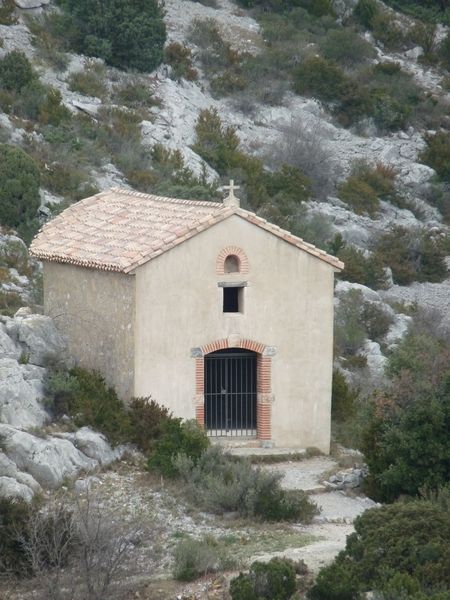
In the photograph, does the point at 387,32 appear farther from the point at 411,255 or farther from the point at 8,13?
the point at 8,13

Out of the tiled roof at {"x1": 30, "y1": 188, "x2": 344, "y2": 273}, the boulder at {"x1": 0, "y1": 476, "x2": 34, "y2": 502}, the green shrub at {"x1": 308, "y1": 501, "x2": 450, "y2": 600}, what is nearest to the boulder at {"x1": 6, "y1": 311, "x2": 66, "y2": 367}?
the tiled roof at {"x1": 30, "y1": 188, "x2": 344, "y2": 273}

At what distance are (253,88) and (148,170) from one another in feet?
37.1

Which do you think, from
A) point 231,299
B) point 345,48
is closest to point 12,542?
point 231,299

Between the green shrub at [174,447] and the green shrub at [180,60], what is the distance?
28.6 metres

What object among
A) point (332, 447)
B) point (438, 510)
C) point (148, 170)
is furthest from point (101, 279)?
point (148, 170)

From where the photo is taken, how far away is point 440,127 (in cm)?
5566

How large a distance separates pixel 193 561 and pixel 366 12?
44.8m

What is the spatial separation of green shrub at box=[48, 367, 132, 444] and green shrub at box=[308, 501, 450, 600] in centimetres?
635

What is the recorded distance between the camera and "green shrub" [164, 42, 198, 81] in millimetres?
50844

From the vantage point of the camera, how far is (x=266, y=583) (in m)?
17.4

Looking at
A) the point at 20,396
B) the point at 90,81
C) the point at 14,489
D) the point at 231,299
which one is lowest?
the point at 14,489

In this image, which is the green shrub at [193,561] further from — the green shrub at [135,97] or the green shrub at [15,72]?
the green shrub at [135,97]

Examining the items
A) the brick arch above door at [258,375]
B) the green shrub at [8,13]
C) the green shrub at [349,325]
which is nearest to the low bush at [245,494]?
the brick arch above door at [258,375]

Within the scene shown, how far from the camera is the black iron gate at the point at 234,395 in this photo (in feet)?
85.2
